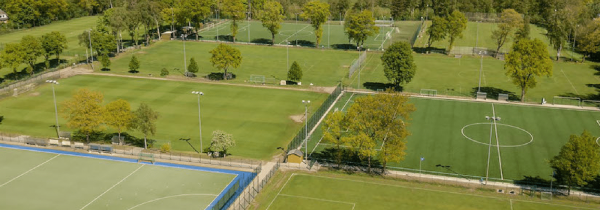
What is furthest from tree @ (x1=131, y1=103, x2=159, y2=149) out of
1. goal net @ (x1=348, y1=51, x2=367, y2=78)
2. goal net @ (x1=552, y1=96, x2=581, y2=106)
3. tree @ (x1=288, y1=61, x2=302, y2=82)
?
goal net @ (x1=552, y1=96, x2=581, y2=106)

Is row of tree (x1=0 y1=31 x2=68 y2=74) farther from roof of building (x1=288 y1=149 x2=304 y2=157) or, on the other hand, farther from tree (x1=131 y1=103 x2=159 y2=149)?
roof of building (x1=288 y1=149 x2=304 y2=157)

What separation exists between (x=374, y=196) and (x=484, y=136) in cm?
2986

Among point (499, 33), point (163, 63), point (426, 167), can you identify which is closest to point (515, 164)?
point (426, 167)

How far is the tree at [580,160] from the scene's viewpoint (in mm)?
69438

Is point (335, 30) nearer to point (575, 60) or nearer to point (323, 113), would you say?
point (575, 60)

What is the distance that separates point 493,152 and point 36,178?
2535 inches

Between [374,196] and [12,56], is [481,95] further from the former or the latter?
[12,56]

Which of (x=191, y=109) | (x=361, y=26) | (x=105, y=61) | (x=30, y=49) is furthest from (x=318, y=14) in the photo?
(x=30, y=49)

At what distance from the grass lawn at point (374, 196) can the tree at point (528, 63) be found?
145ft

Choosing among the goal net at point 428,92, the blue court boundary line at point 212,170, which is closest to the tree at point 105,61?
the blue court boundary line at point 212,170

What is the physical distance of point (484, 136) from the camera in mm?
92938

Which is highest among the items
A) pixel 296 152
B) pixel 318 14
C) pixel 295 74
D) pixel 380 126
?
pixel 318 14

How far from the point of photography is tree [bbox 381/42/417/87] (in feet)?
376

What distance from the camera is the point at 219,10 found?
19962cm
